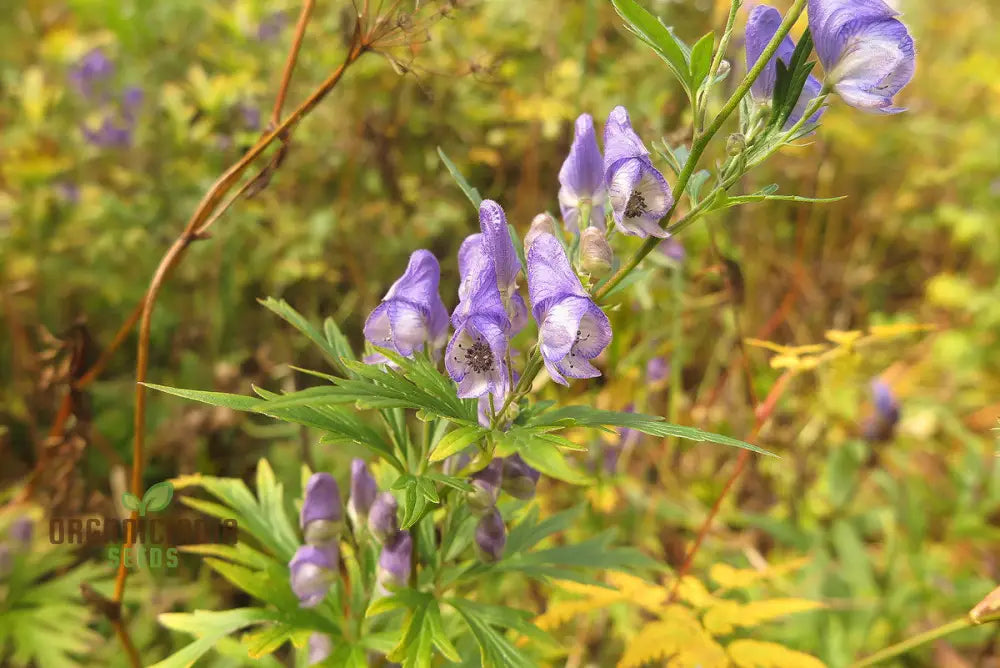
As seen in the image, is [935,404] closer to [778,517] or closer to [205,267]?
[778,517]

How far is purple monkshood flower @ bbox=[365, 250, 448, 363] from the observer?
2.52 feet

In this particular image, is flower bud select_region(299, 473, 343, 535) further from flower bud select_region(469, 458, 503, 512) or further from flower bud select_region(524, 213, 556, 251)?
flower bud select_region(524, 213, 556, 251)

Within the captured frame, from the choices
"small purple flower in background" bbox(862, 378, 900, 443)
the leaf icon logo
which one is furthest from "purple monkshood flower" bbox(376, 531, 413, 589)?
"small purple flower in background" bbox(862, 378, 900, 443)

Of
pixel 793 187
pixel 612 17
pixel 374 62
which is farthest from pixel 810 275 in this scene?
pixel 374 62

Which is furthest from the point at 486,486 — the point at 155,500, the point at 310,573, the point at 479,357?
the point at 155,500

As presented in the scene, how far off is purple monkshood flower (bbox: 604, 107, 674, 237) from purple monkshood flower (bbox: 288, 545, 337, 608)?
1.82 ft

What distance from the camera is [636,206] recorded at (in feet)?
2.38

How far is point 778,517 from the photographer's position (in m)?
2.16

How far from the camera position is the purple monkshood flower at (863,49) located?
0.68 metres

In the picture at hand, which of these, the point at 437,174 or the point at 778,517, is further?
the point at 437,174

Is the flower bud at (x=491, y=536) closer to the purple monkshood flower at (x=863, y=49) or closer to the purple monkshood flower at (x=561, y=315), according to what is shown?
the purple monkshood flower at (x=561, y=315)

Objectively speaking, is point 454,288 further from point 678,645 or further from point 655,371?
point 678,645

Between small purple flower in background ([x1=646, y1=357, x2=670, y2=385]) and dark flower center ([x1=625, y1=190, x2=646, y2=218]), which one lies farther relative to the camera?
small purple flower in background ([x1=646, y1=357, x2=670, y2=385])

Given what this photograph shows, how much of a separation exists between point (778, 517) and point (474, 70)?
1.70 m
